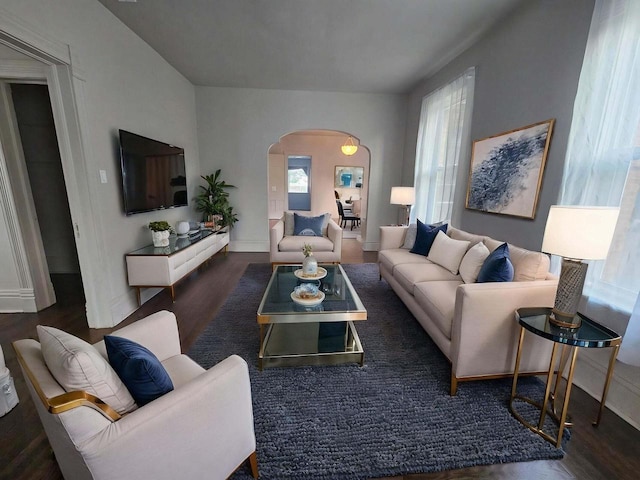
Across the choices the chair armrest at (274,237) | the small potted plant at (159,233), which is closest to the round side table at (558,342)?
the chair armrest at (274,237)

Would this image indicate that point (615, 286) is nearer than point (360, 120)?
Yes

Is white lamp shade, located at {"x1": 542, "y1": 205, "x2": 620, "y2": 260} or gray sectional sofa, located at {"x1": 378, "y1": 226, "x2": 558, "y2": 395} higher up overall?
white lamp shade, located at {"x1": 542, "y1": 205, "x2": 620, "y2": 260}

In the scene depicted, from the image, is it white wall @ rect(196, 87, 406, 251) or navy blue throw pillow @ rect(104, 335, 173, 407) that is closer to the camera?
navy blue throw pillow @ rect(104, 335, 173, 407)

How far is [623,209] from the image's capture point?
1716 mm

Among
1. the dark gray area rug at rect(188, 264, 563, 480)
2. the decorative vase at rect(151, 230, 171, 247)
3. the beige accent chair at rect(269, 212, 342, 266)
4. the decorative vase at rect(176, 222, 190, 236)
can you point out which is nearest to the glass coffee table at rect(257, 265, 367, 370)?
the dark gray area rug at rect(188, 264, 563, 480)

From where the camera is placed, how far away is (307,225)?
4.45 m

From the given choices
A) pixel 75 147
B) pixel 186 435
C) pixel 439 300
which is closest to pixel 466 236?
pixel 439 300

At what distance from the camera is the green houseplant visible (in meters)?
4.88

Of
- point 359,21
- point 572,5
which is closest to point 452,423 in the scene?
point 572,5

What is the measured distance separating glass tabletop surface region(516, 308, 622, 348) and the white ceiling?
2.73 m

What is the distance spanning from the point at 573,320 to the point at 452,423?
897 mm

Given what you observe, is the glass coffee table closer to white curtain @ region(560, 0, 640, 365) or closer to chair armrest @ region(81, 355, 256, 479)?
chair armrest @ region(81, 355, 256, 479)

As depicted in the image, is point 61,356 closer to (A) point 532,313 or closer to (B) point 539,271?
(A) point 532,313

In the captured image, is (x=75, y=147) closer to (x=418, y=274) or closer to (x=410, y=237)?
(x=418, y=274)
